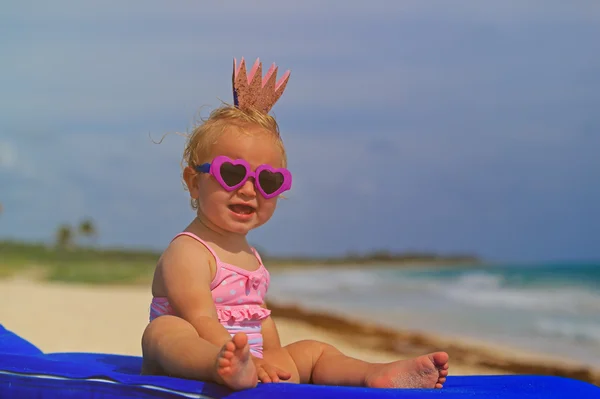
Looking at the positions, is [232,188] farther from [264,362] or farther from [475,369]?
[475,369]

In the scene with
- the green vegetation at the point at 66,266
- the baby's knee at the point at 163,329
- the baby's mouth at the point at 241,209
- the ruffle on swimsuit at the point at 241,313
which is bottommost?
the baby's knee at the point at 163,329

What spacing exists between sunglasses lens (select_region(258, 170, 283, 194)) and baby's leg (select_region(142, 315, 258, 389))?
663 mm

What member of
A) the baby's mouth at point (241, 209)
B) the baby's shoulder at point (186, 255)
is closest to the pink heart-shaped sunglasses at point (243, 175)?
the baby's mouth at point (241, 209)

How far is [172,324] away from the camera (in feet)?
10.2

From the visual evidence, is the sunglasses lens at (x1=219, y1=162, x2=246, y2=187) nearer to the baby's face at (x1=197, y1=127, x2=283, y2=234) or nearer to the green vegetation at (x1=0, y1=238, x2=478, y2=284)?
the baby's face at (x1=197, y1=127, x2=283, y2=234)

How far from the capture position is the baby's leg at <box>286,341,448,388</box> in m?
3.10

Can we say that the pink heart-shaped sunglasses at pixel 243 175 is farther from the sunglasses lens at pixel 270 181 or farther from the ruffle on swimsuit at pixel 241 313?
the ruffle on swimsuit at pixel 241 313

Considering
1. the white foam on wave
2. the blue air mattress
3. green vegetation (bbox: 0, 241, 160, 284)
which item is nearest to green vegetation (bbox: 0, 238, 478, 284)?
green vegetation (bbox: 0, 241, 160, 284)

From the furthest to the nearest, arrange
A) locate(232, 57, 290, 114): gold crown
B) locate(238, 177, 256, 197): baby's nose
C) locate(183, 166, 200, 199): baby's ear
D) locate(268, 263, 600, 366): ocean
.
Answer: locate(268, 263, 600, 366): ocean → locate(232, 57, 290, 114): gold crown → locate(183, 166, 200, 199): baby's ear → locate(238, 177, 256, 197): baby's nose

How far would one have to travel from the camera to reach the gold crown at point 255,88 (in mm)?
3619

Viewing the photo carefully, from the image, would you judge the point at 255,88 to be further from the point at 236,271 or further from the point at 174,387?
the point at 174,387

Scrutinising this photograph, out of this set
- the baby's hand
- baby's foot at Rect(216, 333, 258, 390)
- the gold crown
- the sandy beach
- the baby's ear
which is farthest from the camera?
the sandy beach

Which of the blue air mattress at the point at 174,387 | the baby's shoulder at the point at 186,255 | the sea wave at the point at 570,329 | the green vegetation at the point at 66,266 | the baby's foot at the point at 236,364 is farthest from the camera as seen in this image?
the green vegetation at the point at 66,266

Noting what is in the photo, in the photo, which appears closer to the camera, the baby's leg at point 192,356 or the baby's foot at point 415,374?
the baby's leg at point 192,356
